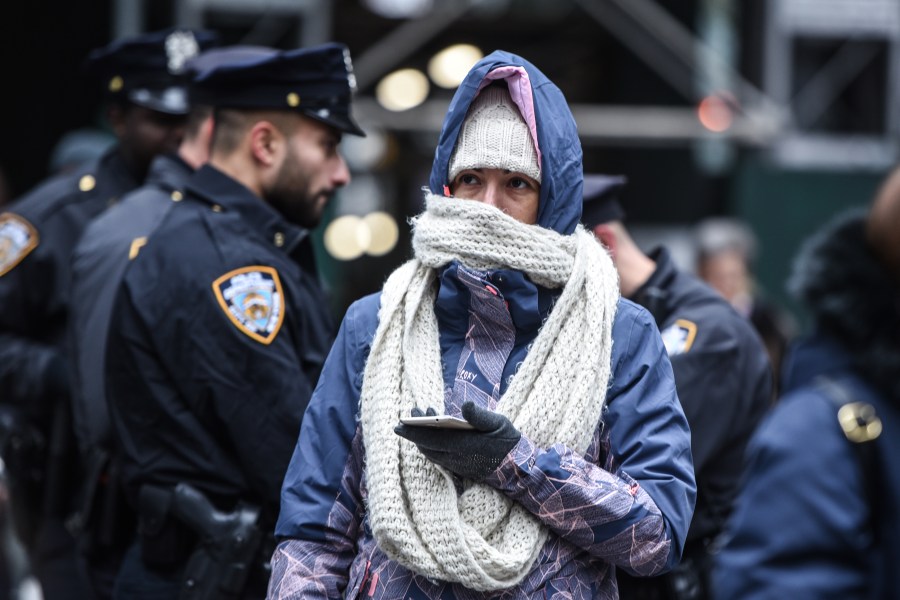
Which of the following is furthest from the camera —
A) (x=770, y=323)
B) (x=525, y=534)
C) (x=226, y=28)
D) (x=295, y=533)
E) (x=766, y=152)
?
(x=766, y=152)

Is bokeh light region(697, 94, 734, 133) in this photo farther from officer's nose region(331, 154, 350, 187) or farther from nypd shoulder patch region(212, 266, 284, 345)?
nypd shoulder patch region(212, 266, 284, 345)

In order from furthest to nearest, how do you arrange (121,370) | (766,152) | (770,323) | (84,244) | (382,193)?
(382,193)
(766,152)
(770,323)
(84,244)
(121,370)

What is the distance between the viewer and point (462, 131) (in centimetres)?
311

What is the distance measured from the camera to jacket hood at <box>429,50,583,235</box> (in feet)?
9.98

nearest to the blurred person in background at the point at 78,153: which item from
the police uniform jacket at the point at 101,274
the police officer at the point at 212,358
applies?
the police uniform jacket at the point at 101,274

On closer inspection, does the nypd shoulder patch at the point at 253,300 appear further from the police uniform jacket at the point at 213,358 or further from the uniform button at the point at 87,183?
the uniform button at the point at 87,183

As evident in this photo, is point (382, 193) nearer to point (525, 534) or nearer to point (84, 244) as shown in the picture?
point (84, 244)

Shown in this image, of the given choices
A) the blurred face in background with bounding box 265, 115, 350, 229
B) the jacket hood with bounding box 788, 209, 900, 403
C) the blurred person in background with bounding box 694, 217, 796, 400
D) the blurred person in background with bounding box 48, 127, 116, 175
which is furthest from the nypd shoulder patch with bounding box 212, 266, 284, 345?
the blurred person in background with bounding box 694, 217, 796, 400

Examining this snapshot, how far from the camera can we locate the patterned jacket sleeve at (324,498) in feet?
9.75

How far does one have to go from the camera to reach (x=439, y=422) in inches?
106

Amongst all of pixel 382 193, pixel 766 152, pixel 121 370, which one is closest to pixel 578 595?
pixel 121 370

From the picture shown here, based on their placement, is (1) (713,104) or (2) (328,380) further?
(1) (713,104)

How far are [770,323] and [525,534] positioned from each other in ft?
19.0

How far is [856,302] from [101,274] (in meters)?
2.88
